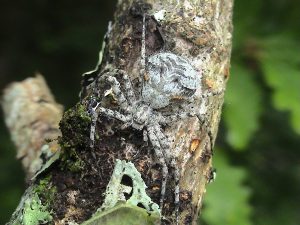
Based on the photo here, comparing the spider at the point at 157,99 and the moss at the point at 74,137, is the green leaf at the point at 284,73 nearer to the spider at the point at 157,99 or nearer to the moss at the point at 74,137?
the spider at the point at 157,99

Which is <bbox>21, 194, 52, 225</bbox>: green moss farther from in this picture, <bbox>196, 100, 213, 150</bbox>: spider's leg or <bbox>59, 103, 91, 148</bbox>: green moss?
<bbox>196, 100, 213, 150</bbox>: spider's leg

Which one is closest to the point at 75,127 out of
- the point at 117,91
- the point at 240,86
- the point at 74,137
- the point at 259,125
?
the point at 74,137

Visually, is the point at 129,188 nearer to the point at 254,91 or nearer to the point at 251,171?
the point at 254,91

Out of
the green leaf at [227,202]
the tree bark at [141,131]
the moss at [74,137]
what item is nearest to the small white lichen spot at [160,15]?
the tree bark at [141,131]

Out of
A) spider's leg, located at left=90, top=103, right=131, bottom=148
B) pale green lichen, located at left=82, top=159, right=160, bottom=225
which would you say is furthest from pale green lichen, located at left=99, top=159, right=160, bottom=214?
spider's leg, located at left=90, top=103, right=131, bottom=148

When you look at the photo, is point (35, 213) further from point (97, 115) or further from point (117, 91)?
point (117, 91)

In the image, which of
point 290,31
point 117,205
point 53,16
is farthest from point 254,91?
point 53,16

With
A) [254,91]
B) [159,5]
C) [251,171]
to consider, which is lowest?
[251,171]
